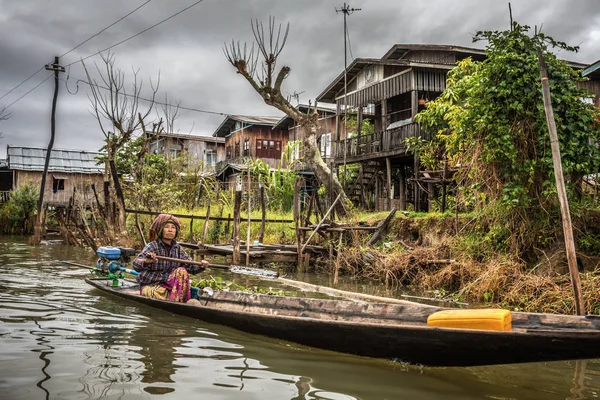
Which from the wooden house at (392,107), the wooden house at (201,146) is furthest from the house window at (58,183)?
the wooden house at (392,107)

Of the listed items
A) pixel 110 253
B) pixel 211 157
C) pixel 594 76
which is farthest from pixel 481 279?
pixel 211 157

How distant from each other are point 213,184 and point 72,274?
11449mm

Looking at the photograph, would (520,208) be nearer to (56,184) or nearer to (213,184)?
(213,184)

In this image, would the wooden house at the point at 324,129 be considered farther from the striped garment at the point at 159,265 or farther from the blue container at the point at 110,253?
the striped garment at the point at 159,265

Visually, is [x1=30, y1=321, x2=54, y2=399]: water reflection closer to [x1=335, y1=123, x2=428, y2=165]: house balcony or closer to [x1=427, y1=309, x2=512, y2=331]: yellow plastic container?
[x1=427, y1=309, x2=512, y2=331]: yellow plastic container

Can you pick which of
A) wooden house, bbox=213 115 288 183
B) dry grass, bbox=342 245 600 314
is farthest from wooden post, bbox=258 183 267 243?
wooden house, bbox=213 115 288 183

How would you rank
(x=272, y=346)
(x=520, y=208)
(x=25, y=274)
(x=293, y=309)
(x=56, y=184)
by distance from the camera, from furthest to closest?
(x=56, y=184) < (x=25, y=274) < (x=520, y=208) < (x=293, y=309) < (x=272, y=346)

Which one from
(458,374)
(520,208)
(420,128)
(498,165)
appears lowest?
(458,374)

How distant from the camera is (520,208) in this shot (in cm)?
880

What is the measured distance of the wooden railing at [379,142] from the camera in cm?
1694

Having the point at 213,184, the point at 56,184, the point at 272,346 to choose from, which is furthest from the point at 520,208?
the point at 56,184

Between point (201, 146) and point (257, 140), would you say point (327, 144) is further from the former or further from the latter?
point (201, 146)

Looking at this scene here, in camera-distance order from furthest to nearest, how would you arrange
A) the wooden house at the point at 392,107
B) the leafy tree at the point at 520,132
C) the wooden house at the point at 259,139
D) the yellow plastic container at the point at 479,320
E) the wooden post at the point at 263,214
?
the wooden house at the point at 259,139 < the wooden house at the point at 392,107 < the wooden post at the point at 263,214 < the leafy tree at the point at 520,132 < the yellow plastic container at the point at 479,320

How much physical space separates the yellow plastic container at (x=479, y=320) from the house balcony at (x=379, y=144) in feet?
41.0
